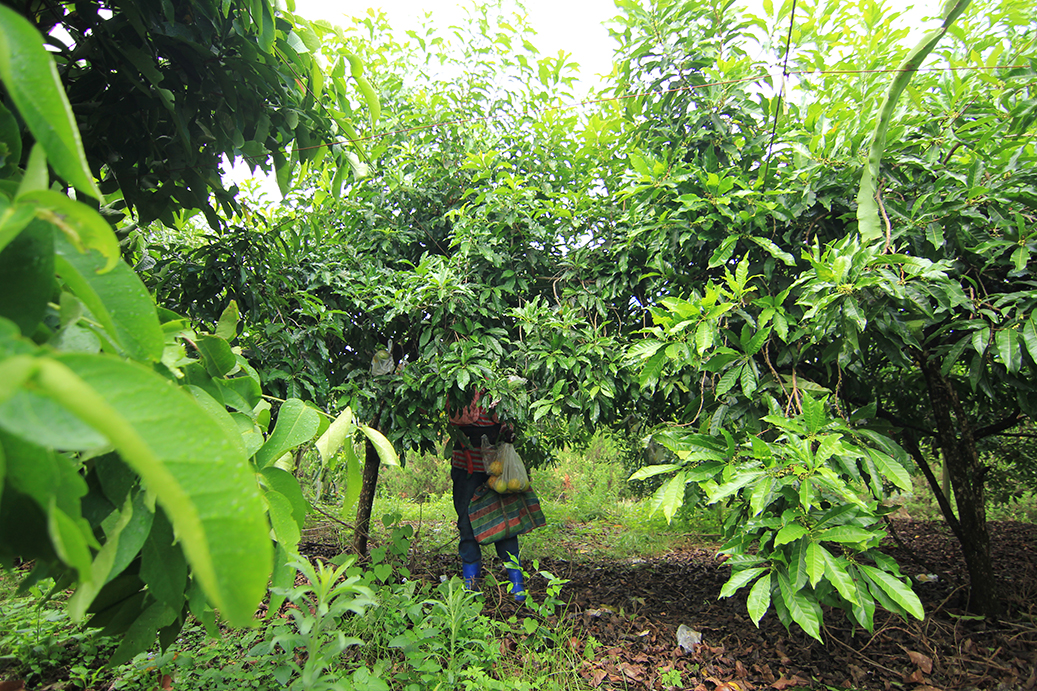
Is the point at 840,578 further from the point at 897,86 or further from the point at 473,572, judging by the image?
the point at 473,572

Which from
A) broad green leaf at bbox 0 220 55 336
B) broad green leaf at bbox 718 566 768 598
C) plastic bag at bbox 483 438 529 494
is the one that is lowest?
plastic bag at bbox 483 438 529 494

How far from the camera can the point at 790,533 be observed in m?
1.26

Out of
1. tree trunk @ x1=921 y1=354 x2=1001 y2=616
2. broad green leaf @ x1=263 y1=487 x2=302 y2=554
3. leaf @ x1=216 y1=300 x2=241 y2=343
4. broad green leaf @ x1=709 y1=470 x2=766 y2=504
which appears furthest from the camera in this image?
tree trunk @ x1=921 y1=354 x2=1001 y2=616

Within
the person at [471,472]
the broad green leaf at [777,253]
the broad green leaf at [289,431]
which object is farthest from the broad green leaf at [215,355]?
the person at [471,472]

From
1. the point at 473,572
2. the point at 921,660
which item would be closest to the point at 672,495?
the point at 921,660

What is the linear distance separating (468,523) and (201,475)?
3.21m

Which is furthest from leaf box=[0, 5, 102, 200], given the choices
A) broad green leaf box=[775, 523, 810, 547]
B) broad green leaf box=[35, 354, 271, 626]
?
broad green leaf box=[775, 523, 810, 547]

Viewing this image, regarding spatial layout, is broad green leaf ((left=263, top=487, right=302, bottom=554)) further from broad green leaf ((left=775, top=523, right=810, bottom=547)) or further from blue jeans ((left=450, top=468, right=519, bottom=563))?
blue jeans ((left=450, top=468, right=519, bottom=563))

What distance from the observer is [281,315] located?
8.23 feet

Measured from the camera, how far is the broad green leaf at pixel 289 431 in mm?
585

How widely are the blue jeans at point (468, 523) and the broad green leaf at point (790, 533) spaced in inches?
89.1

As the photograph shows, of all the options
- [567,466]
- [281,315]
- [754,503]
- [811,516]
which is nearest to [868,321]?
[811,516]

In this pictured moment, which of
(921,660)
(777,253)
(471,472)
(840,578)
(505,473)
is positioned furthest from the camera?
(471,472)

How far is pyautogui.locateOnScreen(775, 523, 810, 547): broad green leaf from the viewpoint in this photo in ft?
4.07
